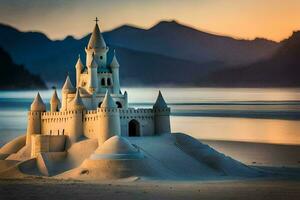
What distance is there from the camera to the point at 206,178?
7212 cm

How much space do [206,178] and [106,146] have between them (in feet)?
27.5

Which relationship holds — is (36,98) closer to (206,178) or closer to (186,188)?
(206,178)

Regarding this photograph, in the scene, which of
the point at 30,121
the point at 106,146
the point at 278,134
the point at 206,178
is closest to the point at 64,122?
the point at 30,121

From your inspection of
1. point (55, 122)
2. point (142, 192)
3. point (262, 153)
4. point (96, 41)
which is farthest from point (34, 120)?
point (142, 192)

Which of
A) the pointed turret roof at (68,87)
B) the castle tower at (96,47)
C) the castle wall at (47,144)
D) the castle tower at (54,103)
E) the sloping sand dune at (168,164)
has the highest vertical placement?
Result: the castle tower at (96,47)

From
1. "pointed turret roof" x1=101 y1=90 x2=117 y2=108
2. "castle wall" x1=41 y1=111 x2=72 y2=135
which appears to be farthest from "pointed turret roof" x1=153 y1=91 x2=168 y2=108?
"castle wall" x1=41 y1=111 x2=72 y2=135

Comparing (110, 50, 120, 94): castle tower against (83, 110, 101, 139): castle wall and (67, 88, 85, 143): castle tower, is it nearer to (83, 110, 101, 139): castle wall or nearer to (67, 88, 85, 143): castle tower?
(67, 88, 85, 143): castle tower

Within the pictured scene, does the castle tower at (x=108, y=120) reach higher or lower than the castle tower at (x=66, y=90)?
lower

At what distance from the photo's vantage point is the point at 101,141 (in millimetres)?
77375

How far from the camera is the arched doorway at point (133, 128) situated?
8162cm

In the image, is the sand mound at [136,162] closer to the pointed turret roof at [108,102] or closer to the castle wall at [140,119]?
the castle wall at [140,119]

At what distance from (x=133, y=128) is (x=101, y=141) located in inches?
229

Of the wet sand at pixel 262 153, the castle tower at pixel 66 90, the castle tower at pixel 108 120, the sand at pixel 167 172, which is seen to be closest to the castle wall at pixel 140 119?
the sand at pixel 167 172

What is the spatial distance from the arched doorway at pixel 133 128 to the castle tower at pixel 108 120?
451 centimetres
